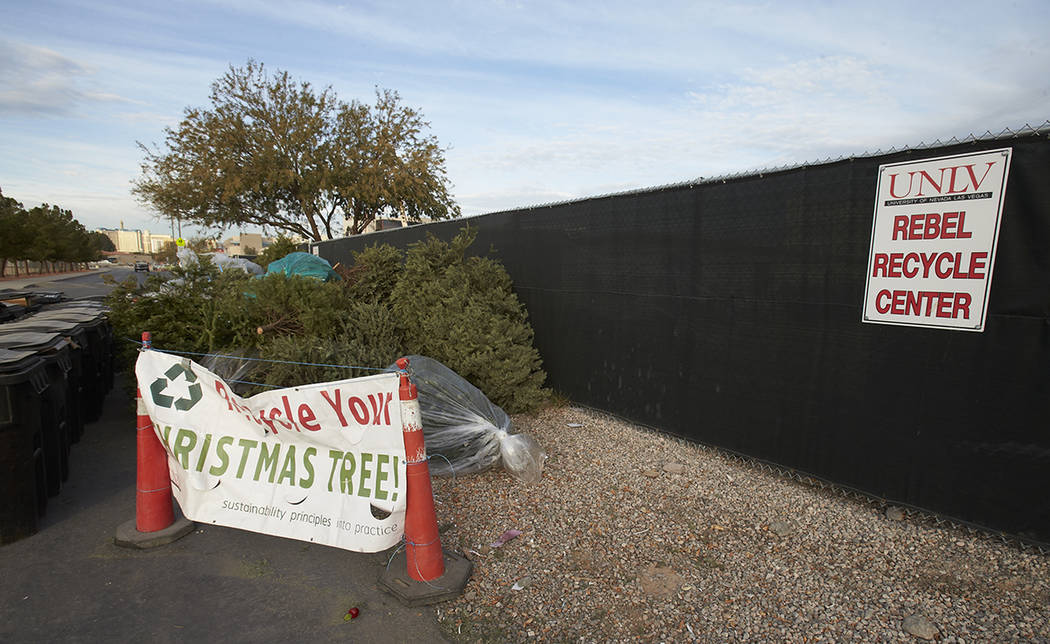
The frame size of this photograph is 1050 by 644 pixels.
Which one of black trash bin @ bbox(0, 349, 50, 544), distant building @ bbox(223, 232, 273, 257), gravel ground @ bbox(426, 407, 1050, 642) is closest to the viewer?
gravel ground @ bbox(426, 407, 1050, 642)

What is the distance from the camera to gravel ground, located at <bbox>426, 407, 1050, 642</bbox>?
267 centimetres

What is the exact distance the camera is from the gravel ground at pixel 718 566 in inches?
105

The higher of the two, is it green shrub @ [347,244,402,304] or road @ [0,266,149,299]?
green shrub @ [347,244,402,304]

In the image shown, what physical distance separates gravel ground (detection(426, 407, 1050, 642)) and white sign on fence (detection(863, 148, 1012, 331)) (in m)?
1.37

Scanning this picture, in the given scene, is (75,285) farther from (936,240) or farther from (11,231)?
(936,240)

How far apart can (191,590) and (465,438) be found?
2071mm

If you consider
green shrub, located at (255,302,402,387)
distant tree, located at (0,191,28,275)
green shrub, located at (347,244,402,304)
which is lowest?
green shrub, located at (255,302,402,387)

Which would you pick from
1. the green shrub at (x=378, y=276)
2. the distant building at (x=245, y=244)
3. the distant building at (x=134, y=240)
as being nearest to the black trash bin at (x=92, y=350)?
the green shrub at (x=378, y=276)

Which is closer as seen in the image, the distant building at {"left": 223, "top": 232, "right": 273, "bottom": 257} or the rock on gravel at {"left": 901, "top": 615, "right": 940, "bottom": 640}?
the rock on gravel at {"left": 901, "top": 615, "right": 940, "bottom": 640}

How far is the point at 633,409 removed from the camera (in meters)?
5.56

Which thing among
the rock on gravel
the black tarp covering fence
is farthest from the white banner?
the black tarp covering fence

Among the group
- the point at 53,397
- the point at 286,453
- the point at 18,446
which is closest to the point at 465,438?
the point at 286,453

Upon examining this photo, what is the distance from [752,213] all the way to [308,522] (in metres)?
3.95

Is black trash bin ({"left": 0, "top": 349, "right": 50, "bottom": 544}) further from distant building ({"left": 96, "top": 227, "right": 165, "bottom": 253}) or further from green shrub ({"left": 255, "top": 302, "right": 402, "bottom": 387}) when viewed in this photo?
distant building ({"left": 96, "top": 227, "right": 165, "bottom": 253})
